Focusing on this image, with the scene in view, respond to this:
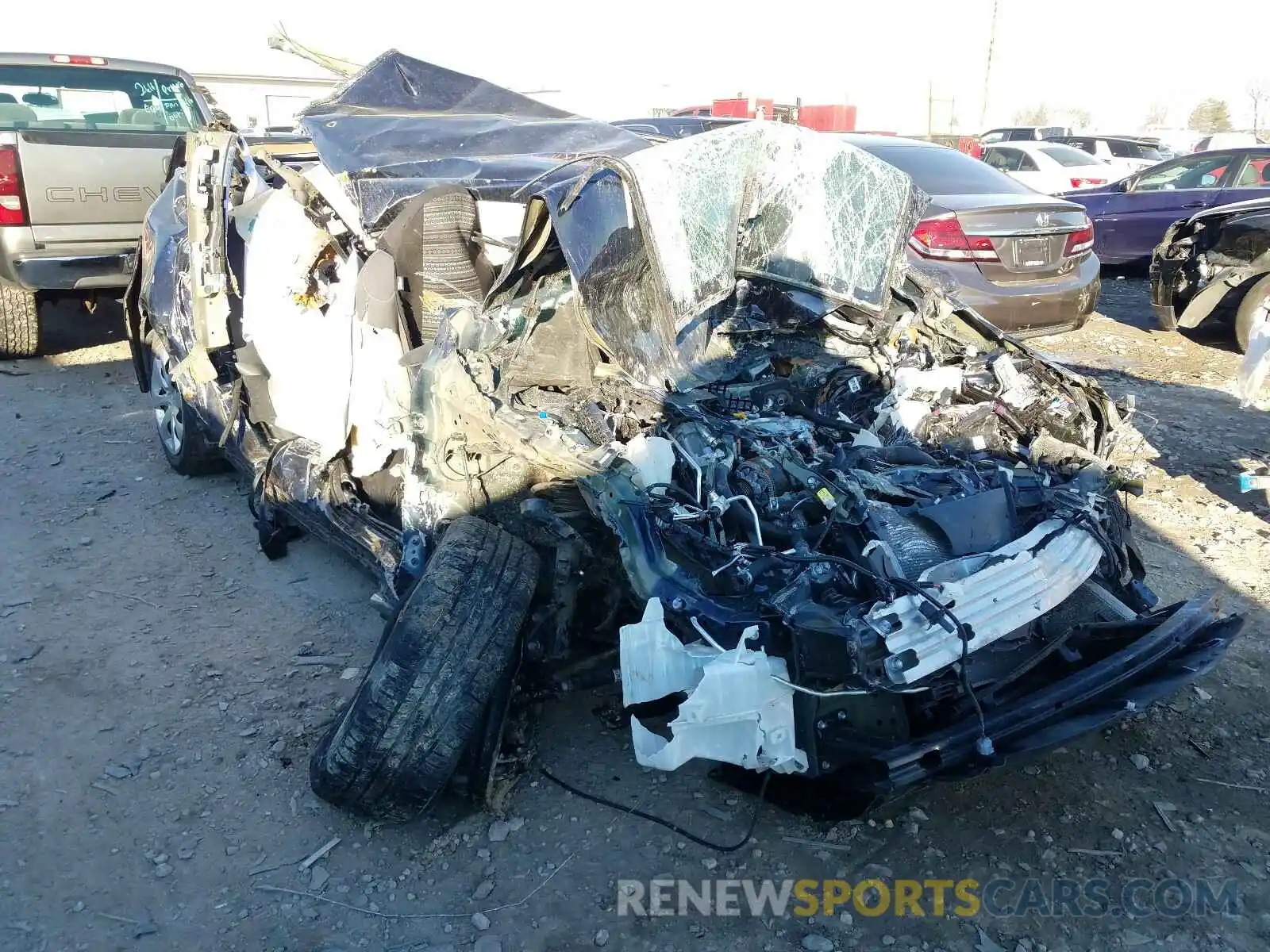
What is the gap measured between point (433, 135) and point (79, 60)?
4.80 metres

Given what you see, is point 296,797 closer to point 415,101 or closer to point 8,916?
point 8,916

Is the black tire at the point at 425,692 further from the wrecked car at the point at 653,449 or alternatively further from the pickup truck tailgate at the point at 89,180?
the pickup truck tailgate at the point at 89,180

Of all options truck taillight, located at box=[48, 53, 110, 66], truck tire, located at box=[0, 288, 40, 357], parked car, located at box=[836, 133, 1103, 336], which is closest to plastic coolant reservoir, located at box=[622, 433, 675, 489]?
parked car, located at box=[836, 133, 1103, 336]

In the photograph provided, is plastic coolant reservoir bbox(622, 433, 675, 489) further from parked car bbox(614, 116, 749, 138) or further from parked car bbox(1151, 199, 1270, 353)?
parked car bbox(1151, 199, 1270, 353)

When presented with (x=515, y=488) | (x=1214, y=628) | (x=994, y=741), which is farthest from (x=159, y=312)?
(x=1214, y=628)

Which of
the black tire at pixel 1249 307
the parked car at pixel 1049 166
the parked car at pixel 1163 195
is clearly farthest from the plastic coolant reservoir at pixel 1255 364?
the parked car at pixel 1049 166

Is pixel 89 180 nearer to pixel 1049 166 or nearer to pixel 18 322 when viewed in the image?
pixel 18 322

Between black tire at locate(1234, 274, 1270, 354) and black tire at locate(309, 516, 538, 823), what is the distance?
22.2 ft

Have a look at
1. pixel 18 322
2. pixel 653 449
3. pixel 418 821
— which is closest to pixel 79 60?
pixel 18 322

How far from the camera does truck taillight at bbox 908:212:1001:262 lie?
607cm

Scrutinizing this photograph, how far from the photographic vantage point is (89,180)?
6395 mm

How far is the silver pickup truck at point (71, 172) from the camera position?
245 inches

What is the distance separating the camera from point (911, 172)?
6582 millimetres

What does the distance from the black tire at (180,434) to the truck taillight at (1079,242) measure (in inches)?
223
